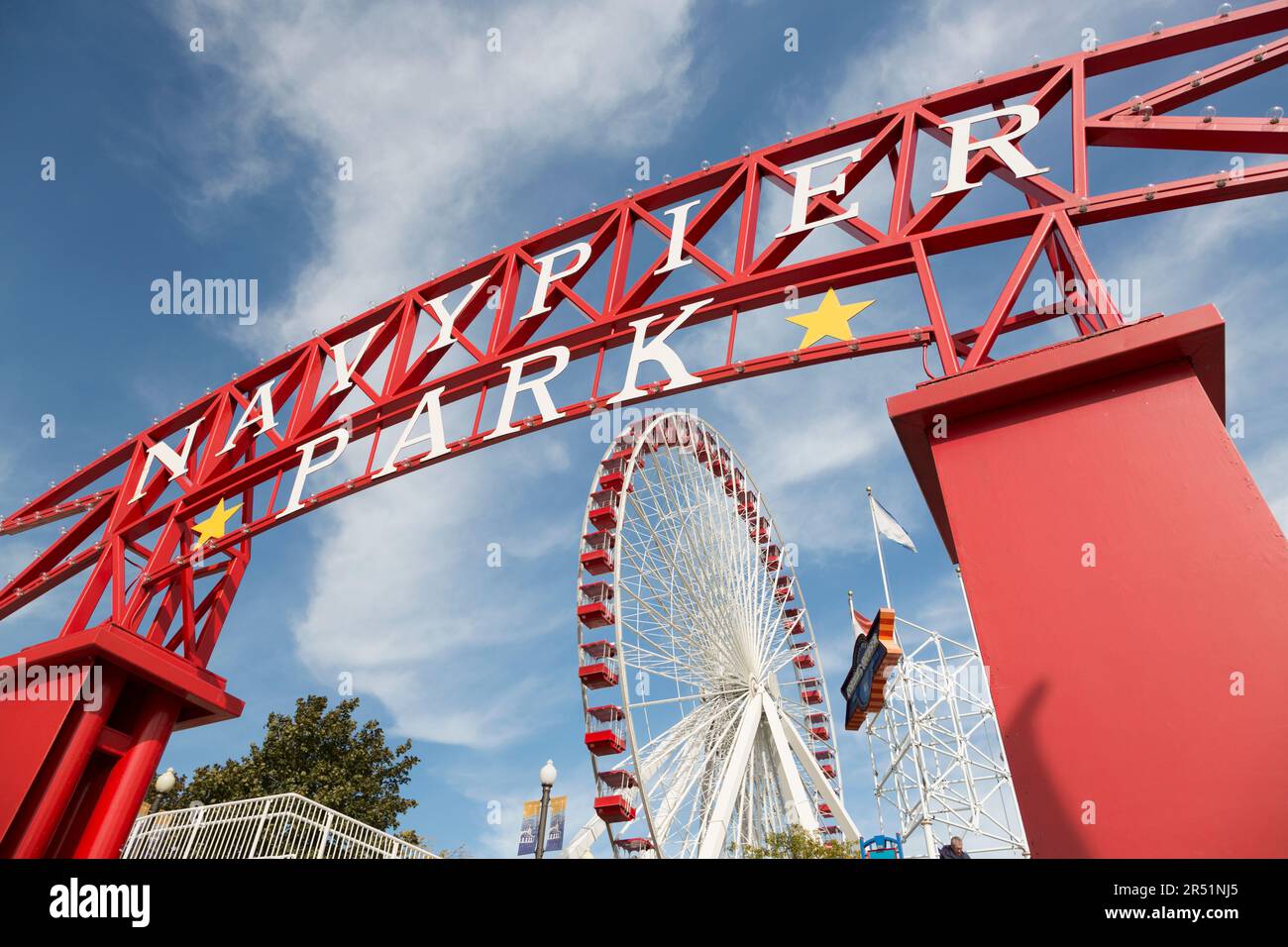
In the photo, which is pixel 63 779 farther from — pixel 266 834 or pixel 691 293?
pixel 691 293

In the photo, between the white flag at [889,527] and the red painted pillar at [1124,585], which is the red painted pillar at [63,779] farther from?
the white flag at [889,527]

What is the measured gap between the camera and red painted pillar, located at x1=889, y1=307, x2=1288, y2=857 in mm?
4703

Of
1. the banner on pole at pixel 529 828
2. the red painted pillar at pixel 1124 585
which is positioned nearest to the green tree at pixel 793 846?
the banner on pole at pixel 529 828

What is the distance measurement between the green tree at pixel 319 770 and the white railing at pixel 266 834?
20026 mm

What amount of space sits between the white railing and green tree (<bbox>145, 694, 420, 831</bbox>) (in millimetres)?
20026

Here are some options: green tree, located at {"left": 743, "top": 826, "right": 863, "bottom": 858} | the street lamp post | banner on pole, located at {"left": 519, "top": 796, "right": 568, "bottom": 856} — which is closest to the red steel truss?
the street lamp post

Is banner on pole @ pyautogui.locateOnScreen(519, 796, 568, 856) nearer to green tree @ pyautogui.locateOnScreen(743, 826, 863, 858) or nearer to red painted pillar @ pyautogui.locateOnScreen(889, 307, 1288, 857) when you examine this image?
green tree @ pyautogui.locateOnScreen(743, 826, 863, 858)

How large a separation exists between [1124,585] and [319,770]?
33.7 meters

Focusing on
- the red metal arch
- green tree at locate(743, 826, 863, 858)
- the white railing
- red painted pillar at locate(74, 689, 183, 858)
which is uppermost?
the red metal arch

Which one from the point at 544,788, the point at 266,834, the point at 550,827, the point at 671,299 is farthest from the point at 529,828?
the point at 671,299

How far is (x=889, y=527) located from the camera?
30.0m

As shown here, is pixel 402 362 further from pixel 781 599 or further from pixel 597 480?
pixel 781 599

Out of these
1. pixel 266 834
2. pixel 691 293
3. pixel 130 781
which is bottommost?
pixel 266 834
